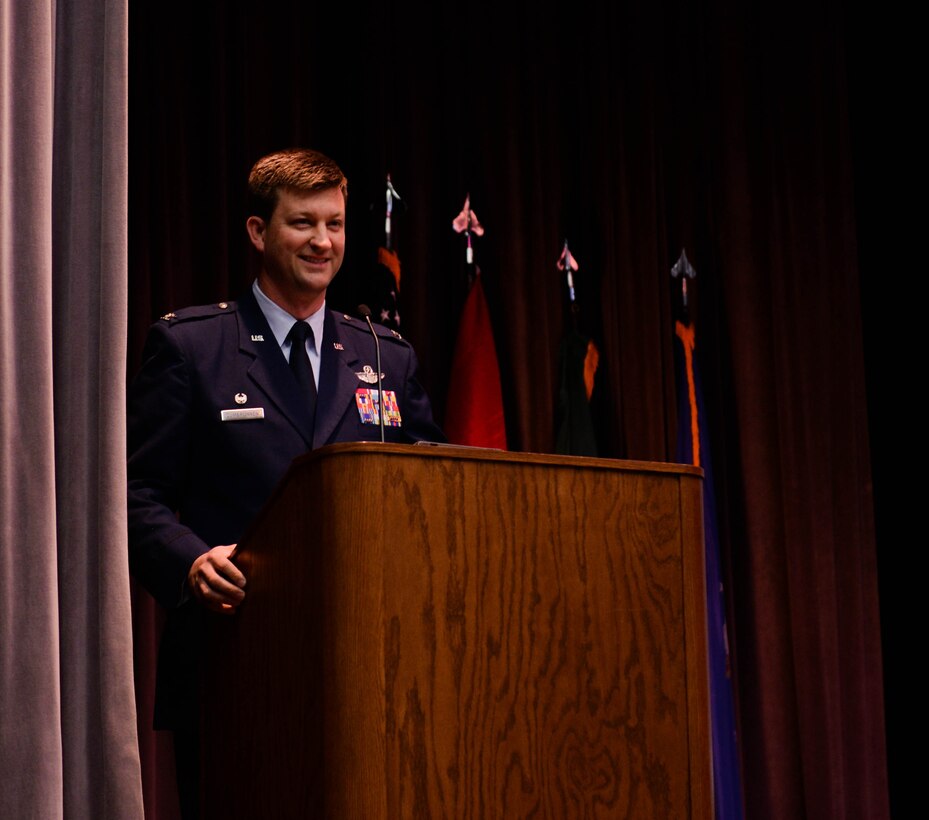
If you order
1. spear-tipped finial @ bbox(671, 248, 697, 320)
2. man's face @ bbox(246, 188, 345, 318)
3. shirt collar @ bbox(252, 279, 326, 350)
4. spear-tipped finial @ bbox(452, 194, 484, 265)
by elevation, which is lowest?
shirt collar @ bbox(252, 279, 326, 350)

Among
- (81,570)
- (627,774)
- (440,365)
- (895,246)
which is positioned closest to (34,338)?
(81,570)

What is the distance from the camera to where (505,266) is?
4.20 metres

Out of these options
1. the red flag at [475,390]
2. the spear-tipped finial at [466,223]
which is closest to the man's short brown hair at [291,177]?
the red flag at [475,390]

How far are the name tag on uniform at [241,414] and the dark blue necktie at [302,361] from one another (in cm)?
10

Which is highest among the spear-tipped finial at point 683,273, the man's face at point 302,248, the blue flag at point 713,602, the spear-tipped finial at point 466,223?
the spear-tipped finial at point 466,223

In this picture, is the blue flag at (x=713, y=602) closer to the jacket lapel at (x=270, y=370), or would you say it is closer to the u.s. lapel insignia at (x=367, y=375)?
the u.s. lapel insignia at (x=367, y=375)

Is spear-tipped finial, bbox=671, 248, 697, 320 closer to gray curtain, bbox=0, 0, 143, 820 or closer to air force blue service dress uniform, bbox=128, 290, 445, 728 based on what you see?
air force blue service dress uniform, bbox=128, 290, 445, 728

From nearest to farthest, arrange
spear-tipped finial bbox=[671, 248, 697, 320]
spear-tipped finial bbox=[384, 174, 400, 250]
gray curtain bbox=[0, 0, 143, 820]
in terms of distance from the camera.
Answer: gray curtain bbox=[0, 0, 143, 820], spear-tipped finial bbox=[384, 174, 400, 250], spear-tipped finial bbox=[671, 248, 697, 320]

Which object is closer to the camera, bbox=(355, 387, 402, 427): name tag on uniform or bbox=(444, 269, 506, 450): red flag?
bbox=(355, 387, 402, 427): name tag on uniform

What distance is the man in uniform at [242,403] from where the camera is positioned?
7.12 feet

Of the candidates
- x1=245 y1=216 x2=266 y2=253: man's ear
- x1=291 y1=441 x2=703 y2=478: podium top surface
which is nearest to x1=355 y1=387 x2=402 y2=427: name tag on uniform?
x1=245 y1=216 x2=266 y2=253: man's ear

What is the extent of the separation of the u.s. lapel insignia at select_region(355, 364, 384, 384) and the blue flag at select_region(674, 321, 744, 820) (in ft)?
5.82

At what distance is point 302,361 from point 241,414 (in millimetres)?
179

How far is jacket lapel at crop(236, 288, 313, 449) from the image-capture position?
2.28m
